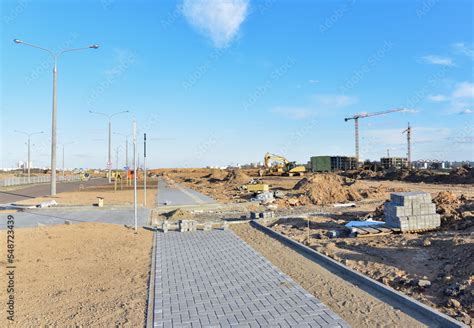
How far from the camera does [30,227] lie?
42.1 ft

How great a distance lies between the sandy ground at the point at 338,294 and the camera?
4891mm

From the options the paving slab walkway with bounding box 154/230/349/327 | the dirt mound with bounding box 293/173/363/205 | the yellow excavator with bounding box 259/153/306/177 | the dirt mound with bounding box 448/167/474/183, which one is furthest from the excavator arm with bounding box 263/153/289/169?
the paving slab walkway with bounding box 154/230/349/327

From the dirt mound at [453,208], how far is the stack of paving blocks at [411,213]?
87 centimetres

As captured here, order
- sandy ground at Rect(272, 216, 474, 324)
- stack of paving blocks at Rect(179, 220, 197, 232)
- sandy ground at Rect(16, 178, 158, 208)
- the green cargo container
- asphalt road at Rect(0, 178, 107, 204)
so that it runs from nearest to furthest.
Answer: sandy ground at Rect(272, 216, 474, 324) < stack of paving blocks at Rect(179, 220, 197, 232) < sandy ground at Rect(16, 178, 158, 208) < asphalt road at Rect(0, 178, 107, 204) < the green cargo container

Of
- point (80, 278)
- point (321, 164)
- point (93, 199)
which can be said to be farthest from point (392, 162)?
point (80, 278)

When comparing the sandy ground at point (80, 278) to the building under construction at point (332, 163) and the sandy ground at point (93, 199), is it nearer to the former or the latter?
the sandy ground at point (93, 199)

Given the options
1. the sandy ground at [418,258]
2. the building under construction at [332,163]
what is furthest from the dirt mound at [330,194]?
the building under construction at [332,163]

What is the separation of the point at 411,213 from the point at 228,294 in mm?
7356

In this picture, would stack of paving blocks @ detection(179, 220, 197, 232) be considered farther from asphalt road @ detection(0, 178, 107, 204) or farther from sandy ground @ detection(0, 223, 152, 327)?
asphalt road @ detection(0, 178, 107, 204)

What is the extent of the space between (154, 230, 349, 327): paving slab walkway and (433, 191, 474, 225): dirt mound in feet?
23.3

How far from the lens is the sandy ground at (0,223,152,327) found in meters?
5.21

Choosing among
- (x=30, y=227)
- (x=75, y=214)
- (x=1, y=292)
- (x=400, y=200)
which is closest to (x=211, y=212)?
(x=75, y=214)

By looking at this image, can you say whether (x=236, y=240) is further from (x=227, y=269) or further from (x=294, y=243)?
(x=227, y=269)

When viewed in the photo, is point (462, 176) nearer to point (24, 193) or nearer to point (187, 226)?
point (187, 226)
